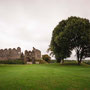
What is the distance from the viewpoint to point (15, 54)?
246 feet

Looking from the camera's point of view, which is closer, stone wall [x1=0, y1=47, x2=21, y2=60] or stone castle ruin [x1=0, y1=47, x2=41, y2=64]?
stone castle ruin [x1=0, y1=47, x2=41, y2=64]

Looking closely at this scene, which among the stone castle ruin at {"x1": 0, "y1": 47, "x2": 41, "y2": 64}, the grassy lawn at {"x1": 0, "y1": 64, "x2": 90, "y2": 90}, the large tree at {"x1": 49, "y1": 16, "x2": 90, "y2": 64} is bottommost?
the grassy lawn at {"x1": 0, "y1": 64, "x2": 90, "y2": 90}

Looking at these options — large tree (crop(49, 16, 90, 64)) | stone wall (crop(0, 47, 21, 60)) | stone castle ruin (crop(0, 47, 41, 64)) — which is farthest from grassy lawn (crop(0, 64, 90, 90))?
stone wall (crop(0, 47, 21, 60))

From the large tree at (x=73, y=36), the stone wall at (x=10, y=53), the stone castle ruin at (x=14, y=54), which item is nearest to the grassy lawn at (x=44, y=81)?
the large tree at (x=73, y=36)

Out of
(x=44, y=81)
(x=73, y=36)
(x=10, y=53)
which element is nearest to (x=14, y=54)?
(x=10, y=53)

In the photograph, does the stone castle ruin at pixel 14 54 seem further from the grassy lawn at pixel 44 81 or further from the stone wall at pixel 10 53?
the grassy lawn at pixel 44 81

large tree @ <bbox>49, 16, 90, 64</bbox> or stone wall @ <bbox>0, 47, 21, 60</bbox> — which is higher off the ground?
large tree @ <bbox>49, 16, 90, 64</bbox>

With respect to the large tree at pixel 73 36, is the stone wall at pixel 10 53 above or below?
below

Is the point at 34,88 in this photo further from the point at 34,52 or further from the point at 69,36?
the point at 34,52

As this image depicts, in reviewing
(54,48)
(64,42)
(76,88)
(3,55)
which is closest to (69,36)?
(64,42)

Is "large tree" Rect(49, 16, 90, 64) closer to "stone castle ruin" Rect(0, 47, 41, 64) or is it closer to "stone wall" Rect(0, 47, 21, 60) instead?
"stone castle ruin" Rect(0, 47, 41, 64)

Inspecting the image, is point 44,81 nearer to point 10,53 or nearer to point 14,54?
point 14,54

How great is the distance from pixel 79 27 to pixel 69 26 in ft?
9.90

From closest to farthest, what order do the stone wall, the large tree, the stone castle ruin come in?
the large tree → the stone castle ruin → the stone wall
